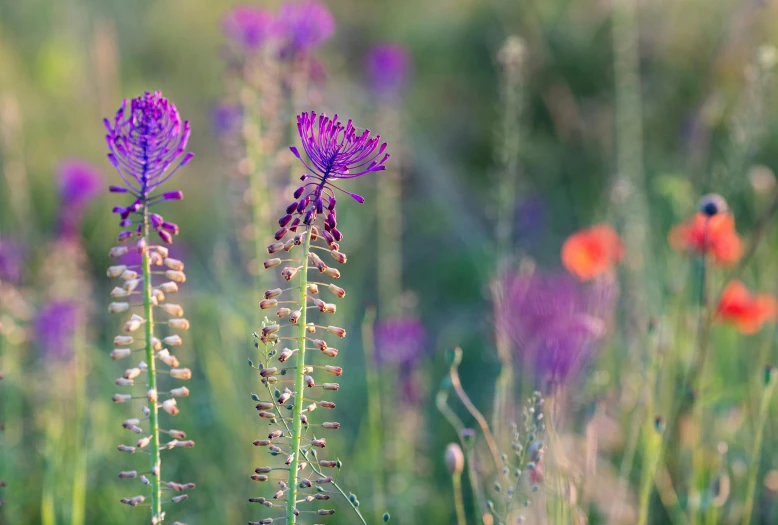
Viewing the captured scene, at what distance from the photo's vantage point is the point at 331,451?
302 centimetres

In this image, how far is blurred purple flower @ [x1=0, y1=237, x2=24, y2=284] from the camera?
2.85m

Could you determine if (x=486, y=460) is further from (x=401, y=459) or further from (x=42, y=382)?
(x=42, y=382)

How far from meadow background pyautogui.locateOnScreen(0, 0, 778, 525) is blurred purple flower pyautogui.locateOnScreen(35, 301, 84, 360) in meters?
0.02

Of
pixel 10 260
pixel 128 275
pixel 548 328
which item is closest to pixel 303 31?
pixel 10 260

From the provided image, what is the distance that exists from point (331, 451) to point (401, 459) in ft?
0.96

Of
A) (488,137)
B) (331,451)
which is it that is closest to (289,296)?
(331,451)

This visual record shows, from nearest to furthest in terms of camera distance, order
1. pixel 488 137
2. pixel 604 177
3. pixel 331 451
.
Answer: pixel 331 451, pixel 604 177, pixel 488 137

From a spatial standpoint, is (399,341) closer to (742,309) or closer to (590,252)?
(590,252)

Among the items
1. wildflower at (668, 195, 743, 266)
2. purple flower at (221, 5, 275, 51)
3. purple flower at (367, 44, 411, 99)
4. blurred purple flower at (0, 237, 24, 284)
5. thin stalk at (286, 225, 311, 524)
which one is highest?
purple flower at (367, 44, 411, 99)

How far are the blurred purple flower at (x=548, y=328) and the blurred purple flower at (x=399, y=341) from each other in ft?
3.65

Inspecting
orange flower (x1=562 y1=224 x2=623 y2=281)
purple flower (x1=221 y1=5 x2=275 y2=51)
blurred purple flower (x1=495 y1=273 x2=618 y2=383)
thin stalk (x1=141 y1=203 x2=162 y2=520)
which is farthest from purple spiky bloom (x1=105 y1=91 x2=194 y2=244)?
orange flower (x1=562 y1=224 x2=623 y2=281)

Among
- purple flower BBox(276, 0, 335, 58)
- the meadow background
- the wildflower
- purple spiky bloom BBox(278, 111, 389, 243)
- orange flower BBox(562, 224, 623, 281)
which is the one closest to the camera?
purple spiky bloom BBox(278, 111, 389, 243)

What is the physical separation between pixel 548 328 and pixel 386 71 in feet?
6.80

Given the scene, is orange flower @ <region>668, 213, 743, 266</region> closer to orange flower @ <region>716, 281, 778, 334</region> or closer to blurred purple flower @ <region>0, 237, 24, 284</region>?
orange flower @ <region>716, 281, 778, 334</region>
